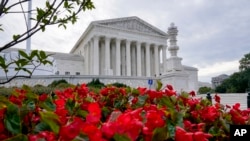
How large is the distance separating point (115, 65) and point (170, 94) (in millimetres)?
45500

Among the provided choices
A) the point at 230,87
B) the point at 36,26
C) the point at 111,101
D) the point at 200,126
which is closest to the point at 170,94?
the point at 111,101

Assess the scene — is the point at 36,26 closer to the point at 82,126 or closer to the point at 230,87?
the point at 82,126

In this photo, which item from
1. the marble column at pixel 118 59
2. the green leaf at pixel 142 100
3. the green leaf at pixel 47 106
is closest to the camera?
the green leaf at pixel 47 106

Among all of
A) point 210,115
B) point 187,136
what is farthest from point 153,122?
point 210,115

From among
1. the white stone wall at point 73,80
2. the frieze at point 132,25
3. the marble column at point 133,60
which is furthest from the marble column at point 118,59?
the white stone wall at point 73,80

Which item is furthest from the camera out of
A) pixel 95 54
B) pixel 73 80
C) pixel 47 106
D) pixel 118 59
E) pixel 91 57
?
pixel 118 59

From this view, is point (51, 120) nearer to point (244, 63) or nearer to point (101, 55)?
point (101, 55)

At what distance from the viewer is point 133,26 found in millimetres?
49438

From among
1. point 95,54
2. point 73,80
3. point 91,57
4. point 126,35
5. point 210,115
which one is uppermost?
point 126,35

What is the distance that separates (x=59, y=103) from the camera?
1287 millimetres

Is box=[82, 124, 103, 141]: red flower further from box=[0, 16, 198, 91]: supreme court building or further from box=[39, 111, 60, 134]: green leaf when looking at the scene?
box=[0, 16, 198, 91]: supreme court building

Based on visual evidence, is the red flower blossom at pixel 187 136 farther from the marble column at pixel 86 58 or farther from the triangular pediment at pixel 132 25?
the marble column at pixel 86 58

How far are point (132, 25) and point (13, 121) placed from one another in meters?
49.2

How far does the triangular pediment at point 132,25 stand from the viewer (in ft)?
153
